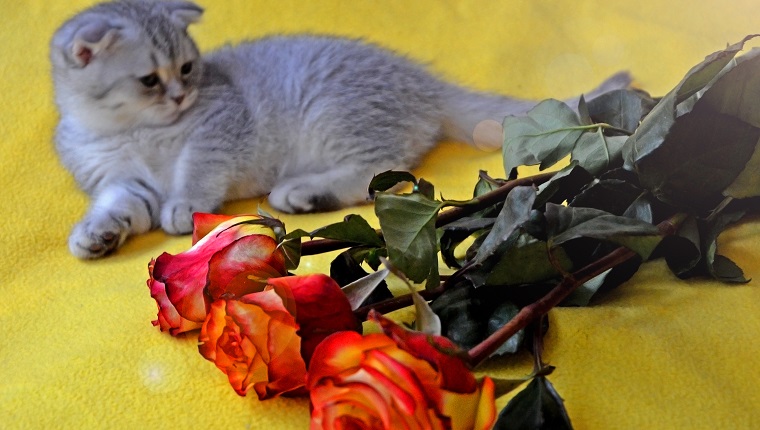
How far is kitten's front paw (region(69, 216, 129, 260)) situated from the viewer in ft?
3.64

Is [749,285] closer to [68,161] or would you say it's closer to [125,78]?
[125,78]

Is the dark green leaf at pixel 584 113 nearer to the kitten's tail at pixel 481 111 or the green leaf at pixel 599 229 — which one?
the green leaf at pixel 599 229

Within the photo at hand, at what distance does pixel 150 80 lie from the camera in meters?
1.34

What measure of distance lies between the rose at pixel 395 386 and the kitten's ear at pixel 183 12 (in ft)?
3.83

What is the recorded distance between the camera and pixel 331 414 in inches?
15.8

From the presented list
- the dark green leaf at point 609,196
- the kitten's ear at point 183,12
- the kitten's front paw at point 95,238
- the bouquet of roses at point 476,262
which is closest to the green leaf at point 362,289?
the bouquet of roses at point 476,262

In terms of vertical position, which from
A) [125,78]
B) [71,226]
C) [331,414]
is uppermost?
[331,414]

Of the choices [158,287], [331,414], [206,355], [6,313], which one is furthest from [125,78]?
[331,414]

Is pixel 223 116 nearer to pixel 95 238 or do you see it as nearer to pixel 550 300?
pixel 95 238

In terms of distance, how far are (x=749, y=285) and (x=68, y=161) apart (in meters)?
1.25

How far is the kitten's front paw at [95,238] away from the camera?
3.64ft

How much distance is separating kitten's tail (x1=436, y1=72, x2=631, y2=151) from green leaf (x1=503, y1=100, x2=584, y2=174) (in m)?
0.76

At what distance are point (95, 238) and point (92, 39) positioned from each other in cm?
40

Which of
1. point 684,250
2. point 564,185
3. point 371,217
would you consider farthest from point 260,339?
point 371,217
